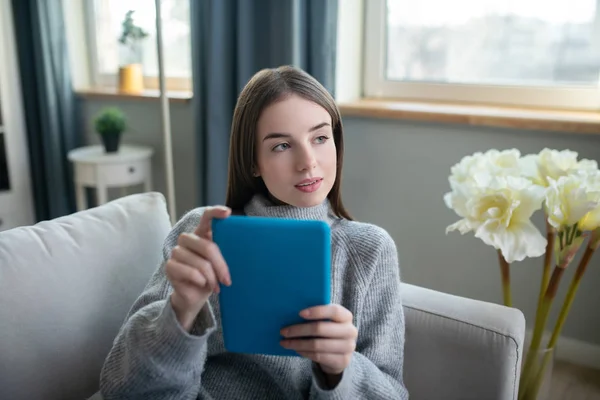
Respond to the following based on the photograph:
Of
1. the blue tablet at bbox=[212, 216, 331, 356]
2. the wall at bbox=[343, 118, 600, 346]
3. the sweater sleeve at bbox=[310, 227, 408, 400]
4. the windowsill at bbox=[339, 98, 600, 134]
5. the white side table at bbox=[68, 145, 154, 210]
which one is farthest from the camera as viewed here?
the white side table at bbox=[68, 145, 154, 210]

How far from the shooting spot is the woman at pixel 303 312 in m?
0.75

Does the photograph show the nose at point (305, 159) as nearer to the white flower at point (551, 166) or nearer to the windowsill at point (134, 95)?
the white flower at point (551, 166)

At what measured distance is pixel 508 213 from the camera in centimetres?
105

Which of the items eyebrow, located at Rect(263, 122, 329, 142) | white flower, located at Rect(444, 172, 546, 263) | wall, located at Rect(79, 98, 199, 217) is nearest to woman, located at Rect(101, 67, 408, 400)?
eyebrow, located at Rect(263, 122, 329, 142)

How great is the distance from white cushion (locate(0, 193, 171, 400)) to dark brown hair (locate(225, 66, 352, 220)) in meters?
0.27

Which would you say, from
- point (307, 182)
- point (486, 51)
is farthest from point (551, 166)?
point (486, 51)

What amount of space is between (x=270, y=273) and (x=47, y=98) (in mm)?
2303

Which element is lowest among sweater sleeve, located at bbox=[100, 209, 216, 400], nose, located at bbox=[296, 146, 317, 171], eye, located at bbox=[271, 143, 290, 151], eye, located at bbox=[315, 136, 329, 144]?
sweater sleeve, located at bbox=[100, 209, 216, 400]

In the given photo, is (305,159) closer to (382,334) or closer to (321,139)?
(321,139)

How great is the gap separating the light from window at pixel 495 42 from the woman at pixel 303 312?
113 cm

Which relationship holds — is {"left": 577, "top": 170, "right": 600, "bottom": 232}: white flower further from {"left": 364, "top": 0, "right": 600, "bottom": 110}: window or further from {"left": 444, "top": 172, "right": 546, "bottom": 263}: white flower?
{"left": 364, "top": 0, "right": 600, "bottom": 110}: window

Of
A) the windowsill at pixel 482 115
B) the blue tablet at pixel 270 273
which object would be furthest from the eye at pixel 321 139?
the windowsill at pixel 482 115

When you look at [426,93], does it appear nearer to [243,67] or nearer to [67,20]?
[243,67]

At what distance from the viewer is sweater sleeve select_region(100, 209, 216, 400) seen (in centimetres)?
78
